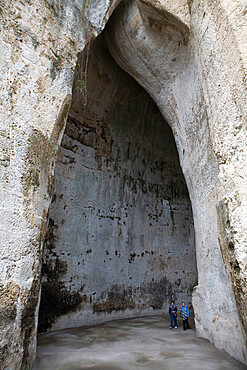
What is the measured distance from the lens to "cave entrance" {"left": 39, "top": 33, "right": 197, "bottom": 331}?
6.64 m

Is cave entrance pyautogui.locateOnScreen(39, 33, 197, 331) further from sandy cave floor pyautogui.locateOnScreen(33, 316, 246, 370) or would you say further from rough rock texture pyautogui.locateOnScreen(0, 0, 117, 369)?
rough rock texture pyautogui.locateOnScreen(0, 0, 117, 369)

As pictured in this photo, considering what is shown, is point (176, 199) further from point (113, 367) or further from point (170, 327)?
point (113, 367)

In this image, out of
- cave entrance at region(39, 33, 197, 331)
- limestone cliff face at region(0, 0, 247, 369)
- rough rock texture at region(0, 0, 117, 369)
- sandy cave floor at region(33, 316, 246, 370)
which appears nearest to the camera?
limestone cliff face at region(0, 0, 247, 369)

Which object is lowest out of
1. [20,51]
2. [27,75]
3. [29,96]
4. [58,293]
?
[58,293]

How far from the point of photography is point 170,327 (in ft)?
20.8

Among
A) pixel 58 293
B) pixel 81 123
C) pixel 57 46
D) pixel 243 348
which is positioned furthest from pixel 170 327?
pixel 57 46

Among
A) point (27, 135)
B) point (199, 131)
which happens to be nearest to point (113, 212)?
point (199, 131)

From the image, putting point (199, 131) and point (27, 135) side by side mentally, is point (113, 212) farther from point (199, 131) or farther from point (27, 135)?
point (27, 135)

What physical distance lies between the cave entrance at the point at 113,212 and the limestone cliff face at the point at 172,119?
1.25 meters

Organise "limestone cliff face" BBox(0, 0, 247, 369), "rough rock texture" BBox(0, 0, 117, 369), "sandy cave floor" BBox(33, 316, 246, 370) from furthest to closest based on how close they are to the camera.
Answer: "sandy cave floor" BBox(33, 316, 246, 370) < "rough rock texture" BBox(0, 0, 117, 369) < "limestone cliff face" BBox(0, 0, 247, 369)

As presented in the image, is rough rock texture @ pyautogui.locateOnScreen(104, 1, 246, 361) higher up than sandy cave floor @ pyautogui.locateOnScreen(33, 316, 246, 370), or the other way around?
rough rock texture @ pyautogui.locateOnScreen(104, 1, 246, 361)

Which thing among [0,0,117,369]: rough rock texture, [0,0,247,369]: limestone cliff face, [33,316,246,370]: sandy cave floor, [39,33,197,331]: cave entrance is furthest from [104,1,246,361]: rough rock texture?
[0,0,117,369]: rough rock texture

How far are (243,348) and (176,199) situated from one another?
625 cm

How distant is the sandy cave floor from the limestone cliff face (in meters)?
0.29
